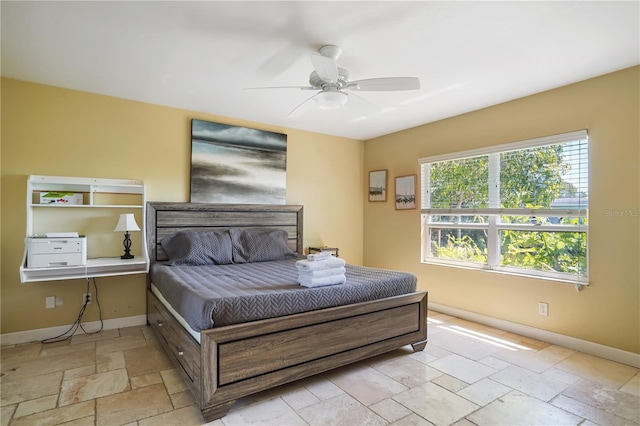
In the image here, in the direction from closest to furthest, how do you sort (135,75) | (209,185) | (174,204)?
(135,75), (174,204), (209,185)

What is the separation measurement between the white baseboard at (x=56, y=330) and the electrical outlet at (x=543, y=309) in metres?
4.05

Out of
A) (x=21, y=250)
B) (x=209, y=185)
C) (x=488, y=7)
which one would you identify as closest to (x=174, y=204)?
(x=209, y=185)

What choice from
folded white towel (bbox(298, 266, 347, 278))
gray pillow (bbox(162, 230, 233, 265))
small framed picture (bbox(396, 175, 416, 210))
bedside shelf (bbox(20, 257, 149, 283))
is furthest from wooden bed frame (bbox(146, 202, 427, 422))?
small framed picture (bbox(396, 175, 416, 210))

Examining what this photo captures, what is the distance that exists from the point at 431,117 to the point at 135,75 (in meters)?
3.21

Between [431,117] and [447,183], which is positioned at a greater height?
[431,117]

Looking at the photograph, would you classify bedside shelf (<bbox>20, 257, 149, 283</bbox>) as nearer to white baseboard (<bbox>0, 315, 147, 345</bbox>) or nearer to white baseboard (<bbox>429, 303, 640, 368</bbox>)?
white baseboard (<bbox>0, 315, 147, 345</bbox>)

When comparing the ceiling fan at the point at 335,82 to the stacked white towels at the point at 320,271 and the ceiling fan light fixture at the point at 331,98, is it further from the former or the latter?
the stacked white towels at the point at 320,271

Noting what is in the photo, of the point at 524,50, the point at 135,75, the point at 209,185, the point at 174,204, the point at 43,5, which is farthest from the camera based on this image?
the point at 209,185

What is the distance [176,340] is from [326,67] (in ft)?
7.13

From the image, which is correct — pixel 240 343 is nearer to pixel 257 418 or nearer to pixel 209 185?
pixel 257 418

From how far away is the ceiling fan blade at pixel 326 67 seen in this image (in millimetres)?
2125

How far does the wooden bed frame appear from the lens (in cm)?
198

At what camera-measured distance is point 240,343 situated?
6.75ft

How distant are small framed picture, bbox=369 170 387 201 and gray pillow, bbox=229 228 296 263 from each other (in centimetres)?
167
